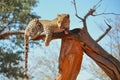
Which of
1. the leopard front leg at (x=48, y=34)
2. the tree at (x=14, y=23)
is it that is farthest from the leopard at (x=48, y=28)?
the tree at (x=14, y=23)

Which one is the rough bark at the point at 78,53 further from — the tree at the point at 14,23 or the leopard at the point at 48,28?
the tree at the point at 14,23

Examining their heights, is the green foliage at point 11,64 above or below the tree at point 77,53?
below

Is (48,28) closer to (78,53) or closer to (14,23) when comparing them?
(78,53)

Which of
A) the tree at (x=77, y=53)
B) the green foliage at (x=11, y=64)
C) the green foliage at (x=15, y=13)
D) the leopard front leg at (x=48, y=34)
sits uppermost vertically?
the leopard front leg at (x=48, y=34)

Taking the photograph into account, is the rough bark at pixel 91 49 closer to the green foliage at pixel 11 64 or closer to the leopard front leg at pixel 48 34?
the leopard front leg at pixel 48 34

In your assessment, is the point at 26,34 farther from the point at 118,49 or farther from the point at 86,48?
the point at 118,49

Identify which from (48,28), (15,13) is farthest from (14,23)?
(48,28)

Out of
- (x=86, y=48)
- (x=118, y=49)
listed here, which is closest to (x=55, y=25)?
(x=86, y=48)

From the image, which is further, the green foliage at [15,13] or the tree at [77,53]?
the green foliage at [15,13]

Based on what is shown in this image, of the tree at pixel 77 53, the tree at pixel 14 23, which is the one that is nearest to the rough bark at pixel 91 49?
the tree at pixel 77 53

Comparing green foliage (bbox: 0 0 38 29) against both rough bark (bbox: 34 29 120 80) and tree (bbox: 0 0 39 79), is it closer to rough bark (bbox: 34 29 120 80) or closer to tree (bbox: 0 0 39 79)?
tree (bbox: 0 0 39 79)

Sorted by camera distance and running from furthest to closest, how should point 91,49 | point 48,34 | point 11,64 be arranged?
1. point 11,64
2. point 91,49
3. point 48,34

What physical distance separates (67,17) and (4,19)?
202 inches

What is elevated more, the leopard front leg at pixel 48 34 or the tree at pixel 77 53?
the leopard front leg at pixel 48 34
